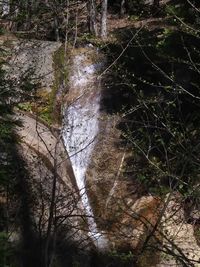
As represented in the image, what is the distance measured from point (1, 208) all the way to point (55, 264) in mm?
1364

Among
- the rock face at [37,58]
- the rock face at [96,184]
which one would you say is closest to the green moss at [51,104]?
the rock face at [96,184]

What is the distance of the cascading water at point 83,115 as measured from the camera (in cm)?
1168

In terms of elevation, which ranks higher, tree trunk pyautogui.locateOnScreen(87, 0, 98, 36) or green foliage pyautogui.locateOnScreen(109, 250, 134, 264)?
tree trunk pyautogui.locateOnScreen(87, 0, 98, 36)

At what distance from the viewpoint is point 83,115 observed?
14.0 metres

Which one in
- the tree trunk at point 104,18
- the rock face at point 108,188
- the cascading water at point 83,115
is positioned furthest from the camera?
the tree trunk at point 104,18

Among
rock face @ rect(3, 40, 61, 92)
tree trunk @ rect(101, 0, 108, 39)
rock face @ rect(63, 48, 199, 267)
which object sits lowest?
rock face @ rect(63, 48, 199, 267)

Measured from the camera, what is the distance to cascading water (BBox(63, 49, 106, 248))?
1168 cm

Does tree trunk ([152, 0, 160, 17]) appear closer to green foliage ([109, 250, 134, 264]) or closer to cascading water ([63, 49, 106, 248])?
cascading water ([63, 49, 106, 248])

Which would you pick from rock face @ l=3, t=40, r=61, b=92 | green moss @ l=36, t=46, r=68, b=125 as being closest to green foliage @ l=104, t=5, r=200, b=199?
green moss @ l=36, t=46, r=68, b=125

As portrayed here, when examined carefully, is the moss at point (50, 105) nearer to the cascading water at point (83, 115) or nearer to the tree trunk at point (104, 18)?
the cascading water at point (83, 115)

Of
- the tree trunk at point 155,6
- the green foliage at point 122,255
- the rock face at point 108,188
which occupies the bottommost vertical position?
the green foliage at point 122,255

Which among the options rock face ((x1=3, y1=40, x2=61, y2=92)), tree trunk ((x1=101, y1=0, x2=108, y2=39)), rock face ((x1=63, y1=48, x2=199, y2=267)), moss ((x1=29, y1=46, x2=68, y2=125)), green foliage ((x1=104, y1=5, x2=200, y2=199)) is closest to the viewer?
rock face ((x1=63, y1=48, x2=199, y2=267))

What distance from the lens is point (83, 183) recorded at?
38.6ft

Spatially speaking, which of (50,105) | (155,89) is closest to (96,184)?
(50,105)
